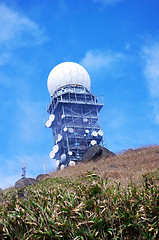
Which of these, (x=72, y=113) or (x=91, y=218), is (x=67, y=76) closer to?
(x=72, y=113)

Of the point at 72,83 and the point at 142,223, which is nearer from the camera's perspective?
the point at 142,223

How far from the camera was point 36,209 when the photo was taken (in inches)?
200

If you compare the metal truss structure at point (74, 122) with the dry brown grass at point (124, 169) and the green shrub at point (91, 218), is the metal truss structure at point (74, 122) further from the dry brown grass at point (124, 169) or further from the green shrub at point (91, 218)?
the green shrub at point (91, 218)

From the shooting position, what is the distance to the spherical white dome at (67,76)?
38.7 meters

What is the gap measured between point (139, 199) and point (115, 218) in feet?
1.90

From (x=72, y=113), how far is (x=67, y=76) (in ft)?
18.9

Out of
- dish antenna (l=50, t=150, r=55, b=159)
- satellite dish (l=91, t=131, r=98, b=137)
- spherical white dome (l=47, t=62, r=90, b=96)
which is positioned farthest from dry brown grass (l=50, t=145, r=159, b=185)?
spherical white dome (l=47, t=62, r=90, b=96)

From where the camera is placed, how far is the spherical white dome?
3869cm

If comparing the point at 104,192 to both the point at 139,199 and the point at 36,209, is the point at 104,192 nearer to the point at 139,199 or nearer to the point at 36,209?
the point at 139,199

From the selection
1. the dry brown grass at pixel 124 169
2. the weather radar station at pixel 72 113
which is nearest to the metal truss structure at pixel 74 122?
the weather radar station at pixel 72 113

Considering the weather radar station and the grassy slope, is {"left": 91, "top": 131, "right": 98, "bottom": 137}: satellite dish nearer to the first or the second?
the weather radar station

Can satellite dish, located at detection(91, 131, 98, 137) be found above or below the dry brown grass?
above

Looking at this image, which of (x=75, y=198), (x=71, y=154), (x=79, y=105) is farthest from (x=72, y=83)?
Answer: (x=75, y=198)

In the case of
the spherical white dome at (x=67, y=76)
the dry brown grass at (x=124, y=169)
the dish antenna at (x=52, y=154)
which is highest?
the spherical white dome at (x=67, y=76)
